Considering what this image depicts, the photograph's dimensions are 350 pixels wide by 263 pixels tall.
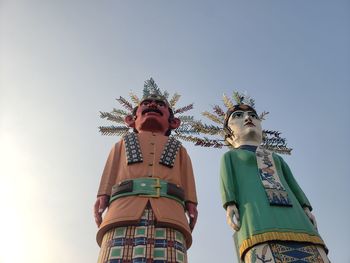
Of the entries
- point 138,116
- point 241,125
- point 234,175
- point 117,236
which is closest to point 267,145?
point 241,125

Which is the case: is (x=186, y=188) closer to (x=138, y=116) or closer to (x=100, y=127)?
(x=138, y=116)

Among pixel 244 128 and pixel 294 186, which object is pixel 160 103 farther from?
pixel 294 186

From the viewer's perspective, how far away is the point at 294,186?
584 cm

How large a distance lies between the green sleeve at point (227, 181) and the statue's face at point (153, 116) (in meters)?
1.22

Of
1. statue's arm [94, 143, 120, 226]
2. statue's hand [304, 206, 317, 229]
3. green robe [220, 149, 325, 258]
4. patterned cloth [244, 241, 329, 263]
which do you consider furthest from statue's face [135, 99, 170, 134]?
patterned cloth [244, 241, 329, 263]

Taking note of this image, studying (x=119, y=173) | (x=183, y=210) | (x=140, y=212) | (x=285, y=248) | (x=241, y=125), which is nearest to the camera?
(x=285, y=248)

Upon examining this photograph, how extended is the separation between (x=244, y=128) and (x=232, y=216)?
1.70m

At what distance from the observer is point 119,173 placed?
225 inches

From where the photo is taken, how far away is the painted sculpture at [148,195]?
4723mm

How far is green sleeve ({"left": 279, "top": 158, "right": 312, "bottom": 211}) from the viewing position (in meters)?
5.62

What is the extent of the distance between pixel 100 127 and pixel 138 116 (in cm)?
79

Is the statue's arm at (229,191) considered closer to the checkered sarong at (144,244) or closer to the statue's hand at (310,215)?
the checkered sarong at (144,244)

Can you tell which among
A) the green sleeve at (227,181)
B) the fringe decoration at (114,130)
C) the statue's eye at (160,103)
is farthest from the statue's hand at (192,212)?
the fringe decoration at (114,130)

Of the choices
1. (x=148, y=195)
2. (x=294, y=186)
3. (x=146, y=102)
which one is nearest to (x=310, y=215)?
(x=294, y=186)
